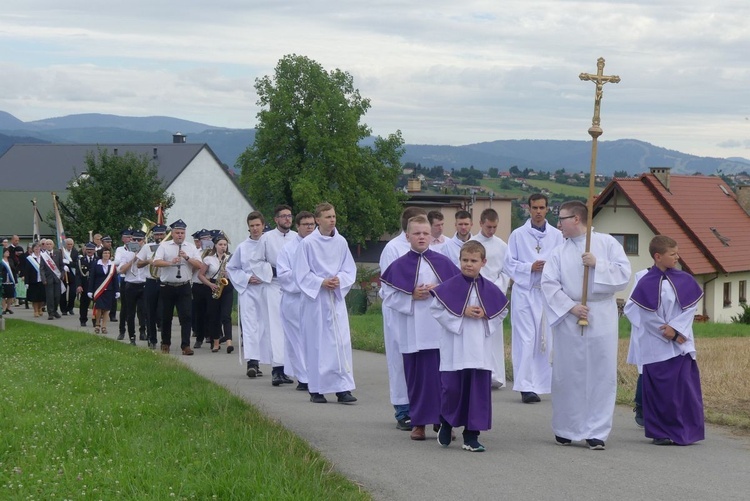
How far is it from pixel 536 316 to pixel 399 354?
126 inches

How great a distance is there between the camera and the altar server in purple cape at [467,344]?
9.73 metres

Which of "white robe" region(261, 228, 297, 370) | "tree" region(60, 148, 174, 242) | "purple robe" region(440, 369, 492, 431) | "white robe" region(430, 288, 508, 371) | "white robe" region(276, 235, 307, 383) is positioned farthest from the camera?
"tree" region(60, 148, 174, 242)

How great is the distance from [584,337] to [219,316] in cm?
1093

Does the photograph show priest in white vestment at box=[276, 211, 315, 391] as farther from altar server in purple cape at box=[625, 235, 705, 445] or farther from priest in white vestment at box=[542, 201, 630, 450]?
altar server in purple cape at box=[625, 235, 705, 445]

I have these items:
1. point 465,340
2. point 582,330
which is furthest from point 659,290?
point 465,340

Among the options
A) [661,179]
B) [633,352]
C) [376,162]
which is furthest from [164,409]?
[376,162]

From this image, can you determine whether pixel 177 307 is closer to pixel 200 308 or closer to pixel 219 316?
pixel 219 316

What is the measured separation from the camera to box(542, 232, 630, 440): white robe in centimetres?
1012

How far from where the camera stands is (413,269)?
36.0 ft

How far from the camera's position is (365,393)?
45.5ft

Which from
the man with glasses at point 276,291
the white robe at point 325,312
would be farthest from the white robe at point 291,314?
the man with glasses at point 276,291

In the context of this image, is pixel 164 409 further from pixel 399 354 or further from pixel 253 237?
pixel 253 237

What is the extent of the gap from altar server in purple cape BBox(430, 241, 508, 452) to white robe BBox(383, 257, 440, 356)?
0.58 m

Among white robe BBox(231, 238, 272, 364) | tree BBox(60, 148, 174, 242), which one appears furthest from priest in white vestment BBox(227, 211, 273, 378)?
tree BBox(60, 148, 174, 242)
